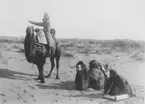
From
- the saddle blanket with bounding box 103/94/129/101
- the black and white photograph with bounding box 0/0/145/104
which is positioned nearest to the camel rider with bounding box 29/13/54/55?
the black and white photograph with bounding box 0/0/145/104

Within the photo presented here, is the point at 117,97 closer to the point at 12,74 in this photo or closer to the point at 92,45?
the point at 92,45

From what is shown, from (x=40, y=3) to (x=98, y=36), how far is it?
1.20 meters

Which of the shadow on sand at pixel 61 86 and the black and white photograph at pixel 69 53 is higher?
the black and white photograph at pixel 69 53

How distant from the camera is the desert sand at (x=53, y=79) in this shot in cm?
446

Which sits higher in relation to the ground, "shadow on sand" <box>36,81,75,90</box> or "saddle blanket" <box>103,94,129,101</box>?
"shadow on sand" <box>36,81,75,90</box>

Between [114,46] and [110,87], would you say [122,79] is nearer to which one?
[110,87]

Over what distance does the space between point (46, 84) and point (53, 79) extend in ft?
0.55

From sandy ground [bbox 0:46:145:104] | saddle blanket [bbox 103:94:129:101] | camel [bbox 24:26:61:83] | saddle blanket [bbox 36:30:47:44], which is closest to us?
sandy ground [bbox 0:46:145:104]

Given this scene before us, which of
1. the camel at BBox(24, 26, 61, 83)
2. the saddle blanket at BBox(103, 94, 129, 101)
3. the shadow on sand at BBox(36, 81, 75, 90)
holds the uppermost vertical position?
the camel at BBox(24, 26, 61, 83)

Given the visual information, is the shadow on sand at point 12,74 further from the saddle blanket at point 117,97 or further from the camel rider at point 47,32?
the saddle blanket at point 117,97

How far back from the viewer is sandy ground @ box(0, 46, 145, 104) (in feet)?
14.6

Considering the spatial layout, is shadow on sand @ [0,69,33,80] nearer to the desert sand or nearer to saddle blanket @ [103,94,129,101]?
the desert sand

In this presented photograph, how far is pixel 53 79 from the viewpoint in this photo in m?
4.82

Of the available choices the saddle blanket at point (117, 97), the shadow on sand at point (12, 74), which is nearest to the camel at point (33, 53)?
the shadow on sand at point (12, 74)
